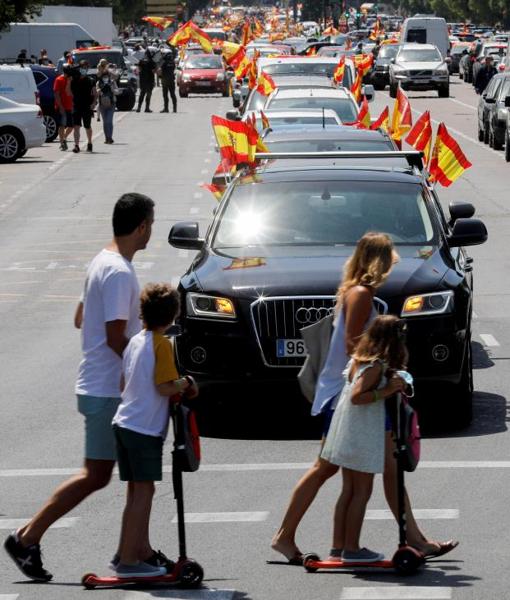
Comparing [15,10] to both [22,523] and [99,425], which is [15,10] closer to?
[22,523]

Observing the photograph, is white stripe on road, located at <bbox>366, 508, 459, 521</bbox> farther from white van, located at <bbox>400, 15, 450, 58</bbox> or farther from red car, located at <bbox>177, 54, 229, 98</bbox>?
white van, located at <bbox>400, 15, 450, 58</bbox>

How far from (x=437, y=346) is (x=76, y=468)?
2.38 metres

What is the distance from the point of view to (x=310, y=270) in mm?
11078

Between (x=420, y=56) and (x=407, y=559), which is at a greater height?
(x=407, y=559)

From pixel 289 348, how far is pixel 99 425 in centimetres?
353

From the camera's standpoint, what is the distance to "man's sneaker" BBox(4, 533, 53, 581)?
744 cm

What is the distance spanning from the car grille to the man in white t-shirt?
3.36m

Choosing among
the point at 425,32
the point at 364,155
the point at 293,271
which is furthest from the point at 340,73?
the point at 425,32

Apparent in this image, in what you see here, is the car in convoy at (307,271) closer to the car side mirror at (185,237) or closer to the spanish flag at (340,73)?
the car side mirror at (185,237)

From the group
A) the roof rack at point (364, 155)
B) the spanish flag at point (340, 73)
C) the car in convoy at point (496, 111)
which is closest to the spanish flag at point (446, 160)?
the roof rack at point (364, 155)

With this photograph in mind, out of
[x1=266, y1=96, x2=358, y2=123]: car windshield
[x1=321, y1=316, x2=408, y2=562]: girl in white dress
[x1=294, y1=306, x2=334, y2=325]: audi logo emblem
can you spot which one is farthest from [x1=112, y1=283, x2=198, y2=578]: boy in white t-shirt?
[x1=266, y1=96, x2=358, y2=123]: car windshield

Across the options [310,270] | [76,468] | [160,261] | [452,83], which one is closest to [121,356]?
[76,468]

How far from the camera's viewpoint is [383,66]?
6850 centimetres

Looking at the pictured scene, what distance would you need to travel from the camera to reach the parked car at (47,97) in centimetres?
4297
